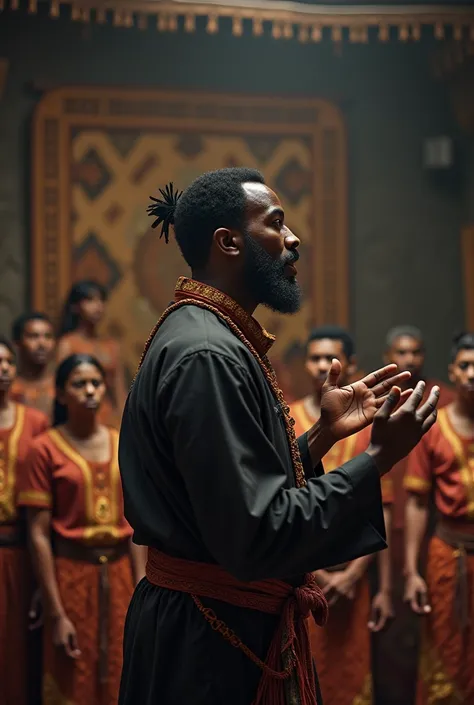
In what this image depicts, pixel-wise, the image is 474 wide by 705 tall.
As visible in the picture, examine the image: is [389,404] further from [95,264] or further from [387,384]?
[95,264]

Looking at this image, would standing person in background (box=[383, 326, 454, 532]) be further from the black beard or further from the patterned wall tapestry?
the black beard

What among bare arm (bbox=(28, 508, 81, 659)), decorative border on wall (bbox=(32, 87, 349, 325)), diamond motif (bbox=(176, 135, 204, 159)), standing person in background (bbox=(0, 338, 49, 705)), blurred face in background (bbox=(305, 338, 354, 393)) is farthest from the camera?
diamond motif (bbox=(176, 135, 204, 159))

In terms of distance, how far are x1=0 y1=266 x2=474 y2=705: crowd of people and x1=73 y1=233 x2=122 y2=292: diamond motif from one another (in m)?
2.22

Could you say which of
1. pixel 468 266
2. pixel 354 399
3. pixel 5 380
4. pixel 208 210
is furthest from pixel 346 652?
pixel 468 266

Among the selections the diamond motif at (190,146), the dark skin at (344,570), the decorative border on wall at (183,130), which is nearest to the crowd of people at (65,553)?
the dark skin at (344,570)

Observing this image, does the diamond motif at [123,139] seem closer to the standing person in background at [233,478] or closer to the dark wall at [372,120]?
the dark wall at [372,120]

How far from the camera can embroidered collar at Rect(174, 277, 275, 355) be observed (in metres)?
2.48

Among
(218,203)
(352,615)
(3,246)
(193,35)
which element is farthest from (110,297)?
(218,203)

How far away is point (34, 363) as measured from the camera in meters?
6.21

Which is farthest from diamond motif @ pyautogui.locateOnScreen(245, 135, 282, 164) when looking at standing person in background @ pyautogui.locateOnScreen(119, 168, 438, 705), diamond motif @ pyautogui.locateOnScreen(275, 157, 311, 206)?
standing person in background @ pyautogui.locateOnScreen(119, 168, 438, 705)

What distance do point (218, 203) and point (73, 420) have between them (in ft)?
8.85

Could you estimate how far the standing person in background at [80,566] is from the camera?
191 inches

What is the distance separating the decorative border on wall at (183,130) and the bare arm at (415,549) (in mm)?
2731

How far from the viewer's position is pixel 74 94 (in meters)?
7.44
